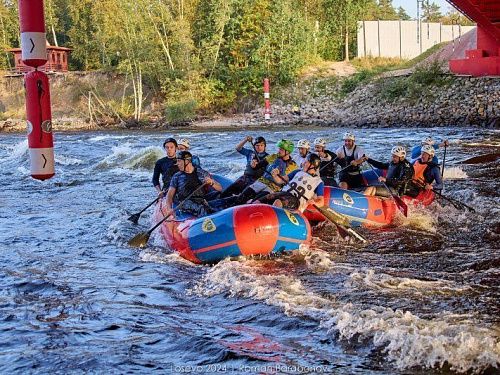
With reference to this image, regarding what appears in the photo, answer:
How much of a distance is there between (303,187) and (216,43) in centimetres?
3011

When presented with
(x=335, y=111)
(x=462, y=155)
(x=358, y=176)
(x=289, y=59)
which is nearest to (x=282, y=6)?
(x=289, y=59)

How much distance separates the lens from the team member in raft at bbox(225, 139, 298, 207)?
8.57m

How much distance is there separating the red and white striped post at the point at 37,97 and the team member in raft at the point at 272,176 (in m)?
2.99

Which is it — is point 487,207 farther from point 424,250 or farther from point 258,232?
point 258,232

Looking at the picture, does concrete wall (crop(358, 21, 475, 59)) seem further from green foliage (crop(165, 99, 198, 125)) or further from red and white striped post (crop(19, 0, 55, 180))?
red and white striped post (crop(19, 0, 55, 180))

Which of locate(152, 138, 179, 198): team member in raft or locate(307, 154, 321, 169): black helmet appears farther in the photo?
locate(152, 138, 179, 198): team member in raft

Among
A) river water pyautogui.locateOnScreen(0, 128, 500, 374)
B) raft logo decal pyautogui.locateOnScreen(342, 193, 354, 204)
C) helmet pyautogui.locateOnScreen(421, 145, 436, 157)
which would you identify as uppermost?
helmet pyautogui.locateOnScreen(421, 145, 436, 157)

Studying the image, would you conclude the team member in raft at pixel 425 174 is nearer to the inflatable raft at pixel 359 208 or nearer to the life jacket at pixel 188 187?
the inflatable raft at pixel 359 208

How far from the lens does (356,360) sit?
473 cm

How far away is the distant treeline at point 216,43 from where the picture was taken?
3628cm

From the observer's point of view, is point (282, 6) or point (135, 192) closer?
point (135, 192)

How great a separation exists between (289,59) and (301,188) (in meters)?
28.4

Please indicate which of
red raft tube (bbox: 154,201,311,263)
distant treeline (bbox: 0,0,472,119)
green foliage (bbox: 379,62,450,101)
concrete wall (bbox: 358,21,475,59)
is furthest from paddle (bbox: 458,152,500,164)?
concrete wall (bbox: 358,21,475,59)

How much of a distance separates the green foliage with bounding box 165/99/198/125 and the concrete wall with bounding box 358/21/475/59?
10.7 meters
